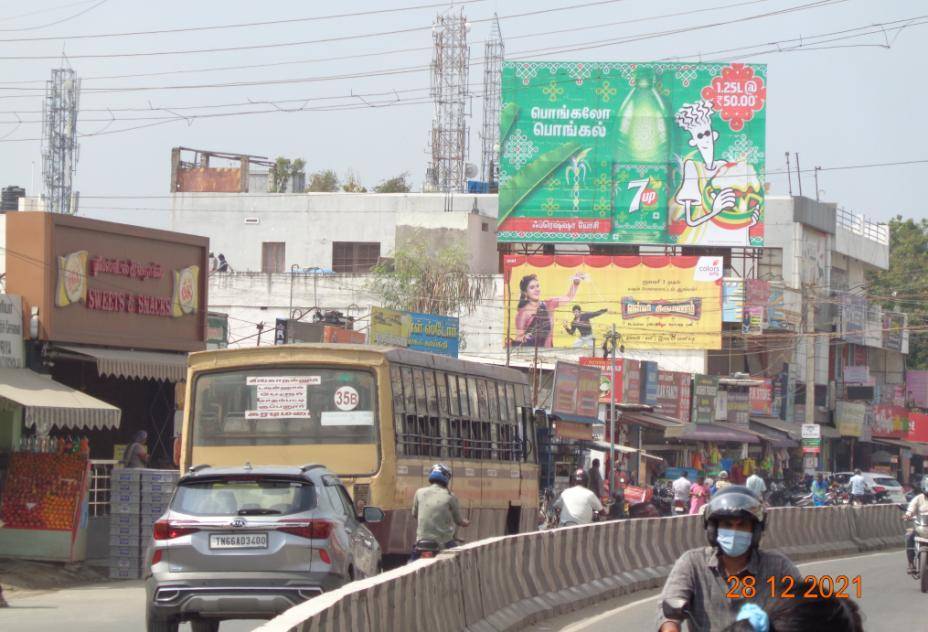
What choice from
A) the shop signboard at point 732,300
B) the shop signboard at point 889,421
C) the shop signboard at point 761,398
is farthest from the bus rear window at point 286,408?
the shop signboard at point 889,421

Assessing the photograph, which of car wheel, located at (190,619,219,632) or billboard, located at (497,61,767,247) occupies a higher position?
billboard, located at (497,61,767,247)

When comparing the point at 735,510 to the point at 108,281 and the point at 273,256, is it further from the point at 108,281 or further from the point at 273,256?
the point at 273,256

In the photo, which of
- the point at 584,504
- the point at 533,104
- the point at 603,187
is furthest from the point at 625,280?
the point at 584,504

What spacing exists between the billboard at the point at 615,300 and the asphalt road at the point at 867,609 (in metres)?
35.6

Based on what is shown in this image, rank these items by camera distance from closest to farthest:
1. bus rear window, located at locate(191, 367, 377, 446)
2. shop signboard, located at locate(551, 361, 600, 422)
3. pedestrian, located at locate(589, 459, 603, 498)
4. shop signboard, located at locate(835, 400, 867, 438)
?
bus rear window, located at locate(191, 367, 377, 446) → pedestrian, located at locate(589, 459, 603, 498) → shop signboard, located at locate(551, 361, 600, 422) → shop signboard, located at locate(835, 400, 867, 438)

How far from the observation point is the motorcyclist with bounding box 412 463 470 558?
53.1 ft

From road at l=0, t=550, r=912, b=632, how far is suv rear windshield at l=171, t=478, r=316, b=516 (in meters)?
2.48

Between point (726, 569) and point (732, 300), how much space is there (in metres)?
55.4

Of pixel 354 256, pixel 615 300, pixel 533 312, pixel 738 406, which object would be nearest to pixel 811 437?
pixel 738 406

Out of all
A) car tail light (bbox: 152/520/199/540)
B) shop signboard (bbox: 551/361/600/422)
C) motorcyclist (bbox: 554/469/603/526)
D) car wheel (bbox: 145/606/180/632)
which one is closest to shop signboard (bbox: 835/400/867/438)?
shop signboard (bbox: 551/361/600/422)

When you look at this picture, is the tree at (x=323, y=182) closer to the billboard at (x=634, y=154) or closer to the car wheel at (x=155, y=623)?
the billboard at (x=634, y=154)

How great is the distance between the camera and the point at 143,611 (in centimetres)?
1691

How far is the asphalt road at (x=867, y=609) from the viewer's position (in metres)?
16.4

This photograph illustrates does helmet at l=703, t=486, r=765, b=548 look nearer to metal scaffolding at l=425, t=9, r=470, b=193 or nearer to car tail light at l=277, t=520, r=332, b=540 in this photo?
car tail light at l=277, t=520, r=332, b=540
